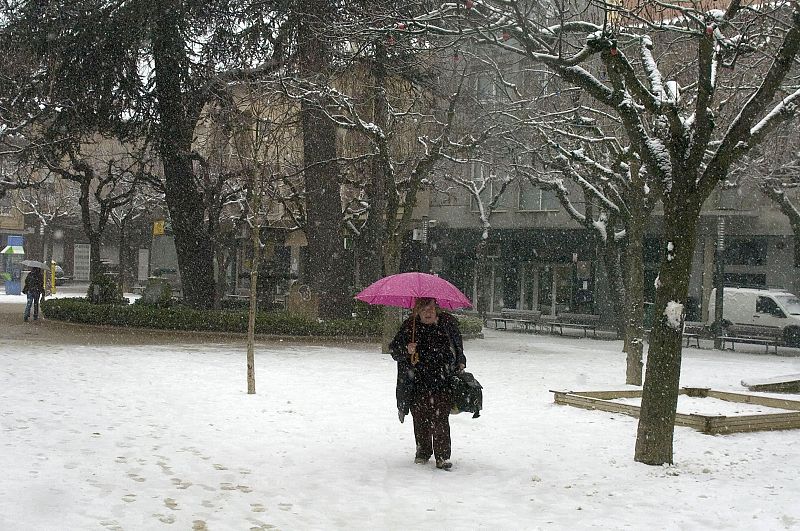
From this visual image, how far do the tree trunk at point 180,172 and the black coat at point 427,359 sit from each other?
52.9 ft

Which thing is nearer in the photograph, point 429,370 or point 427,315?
point 429,370

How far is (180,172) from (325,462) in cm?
1772

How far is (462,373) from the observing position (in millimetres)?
8516

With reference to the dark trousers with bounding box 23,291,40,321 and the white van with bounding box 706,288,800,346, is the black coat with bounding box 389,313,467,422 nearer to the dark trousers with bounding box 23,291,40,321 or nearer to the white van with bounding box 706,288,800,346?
the dark trousers with bounding box 23,291,40,321

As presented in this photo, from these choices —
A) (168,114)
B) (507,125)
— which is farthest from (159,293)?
(507,125)

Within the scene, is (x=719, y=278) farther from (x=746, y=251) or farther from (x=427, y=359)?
(x=427, y=359)

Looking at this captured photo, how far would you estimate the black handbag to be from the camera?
8.42 meters

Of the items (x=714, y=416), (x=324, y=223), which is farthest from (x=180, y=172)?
(x=714, y=416)

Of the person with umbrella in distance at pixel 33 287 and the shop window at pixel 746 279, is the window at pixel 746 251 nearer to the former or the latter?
the shop window at pixel 746 279

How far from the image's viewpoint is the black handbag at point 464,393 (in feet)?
27.6

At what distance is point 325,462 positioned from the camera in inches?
342

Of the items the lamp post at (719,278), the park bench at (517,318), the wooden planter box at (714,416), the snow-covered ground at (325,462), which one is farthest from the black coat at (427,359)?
the park bench at (517,318)

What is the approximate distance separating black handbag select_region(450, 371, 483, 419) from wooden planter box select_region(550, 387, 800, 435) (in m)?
3.60

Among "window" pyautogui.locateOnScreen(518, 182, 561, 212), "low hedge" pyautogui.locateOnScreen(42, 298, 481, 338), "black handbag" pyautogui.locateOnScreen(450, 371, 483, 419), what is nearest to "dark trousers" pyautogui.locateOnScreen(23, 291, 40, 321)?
"low hedge" pyautogui.locateOnScreen(42, 298, 481, 338)
